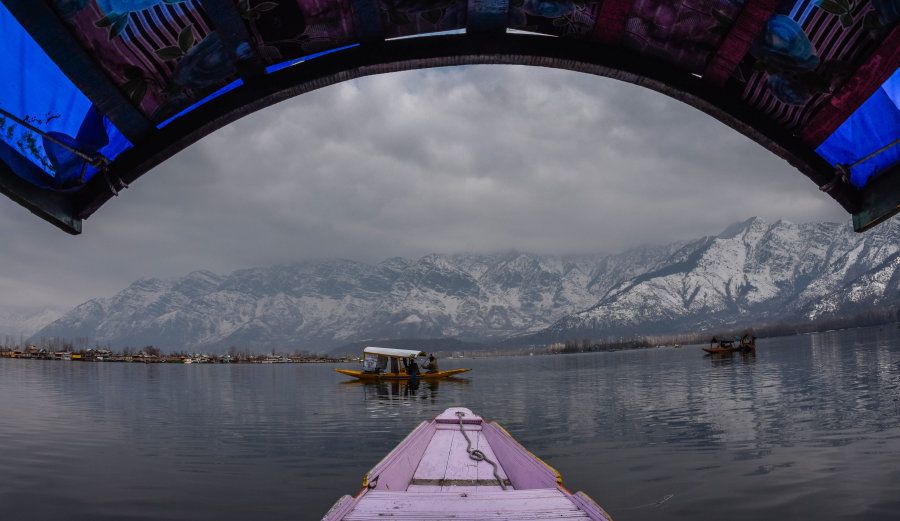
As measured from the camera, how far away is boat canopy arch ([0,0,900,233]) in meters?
5.29

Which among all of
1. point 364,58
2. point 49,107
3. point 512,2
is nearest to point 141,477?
point 49,107

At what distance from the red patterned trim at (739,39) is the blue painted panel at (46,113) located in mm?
6238

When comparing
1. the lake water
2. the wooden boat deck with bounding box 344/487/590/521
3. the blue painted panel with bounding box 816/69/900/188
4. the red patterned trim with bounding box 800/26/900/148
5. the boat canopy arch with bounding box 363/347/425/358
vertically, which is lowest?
the lake water

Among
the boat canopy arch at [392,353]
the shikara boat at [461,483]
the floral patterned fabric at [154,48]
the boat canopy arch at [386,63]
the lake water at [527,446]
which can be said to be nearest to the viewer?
the floral patterned fabric at [154,48]

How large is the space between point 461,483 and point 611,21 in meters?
8.68

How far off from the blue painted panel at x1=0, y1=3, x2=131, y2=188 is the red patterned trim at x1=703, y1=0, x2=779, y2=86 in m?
6.24

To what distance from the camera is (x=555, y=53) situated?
6.16 metres

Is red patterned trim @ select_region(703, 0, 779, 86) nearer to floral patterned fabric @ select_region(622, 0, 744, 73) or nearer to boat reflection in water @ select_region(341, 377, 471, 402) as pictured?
floral patterned fabric @ select_region(622, 0, 744, 73)

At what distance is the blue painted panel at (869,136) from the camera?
18.7ft

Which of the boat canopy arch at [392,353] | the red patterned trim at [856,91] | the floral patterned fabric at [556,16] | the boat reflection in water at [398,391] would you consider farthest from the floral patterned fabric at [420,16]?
the boat canopy arch at [392,353]

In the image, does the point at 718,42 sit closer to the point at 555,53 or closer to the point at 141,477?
the point at 555,53

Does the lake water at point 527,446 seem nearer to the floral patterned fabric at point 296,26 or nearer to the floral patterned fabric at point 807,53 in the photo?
the floral patterned fabric at point 807,53

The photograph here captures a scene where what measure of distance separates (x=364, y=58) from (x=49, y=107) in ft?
10.2

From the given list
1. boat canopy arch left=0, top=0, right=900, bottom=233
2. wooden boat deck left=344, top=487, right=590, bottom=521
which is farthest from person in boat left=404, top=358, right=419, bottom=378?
boat canopy arch left=0, top=0, right=900, bottom=233
